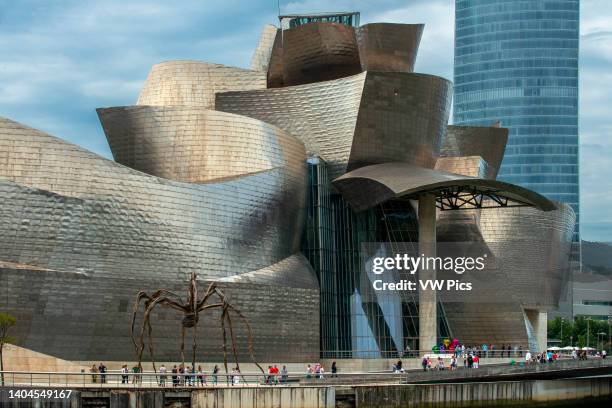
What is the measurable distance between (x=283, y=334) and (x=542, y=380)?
39.8 ft

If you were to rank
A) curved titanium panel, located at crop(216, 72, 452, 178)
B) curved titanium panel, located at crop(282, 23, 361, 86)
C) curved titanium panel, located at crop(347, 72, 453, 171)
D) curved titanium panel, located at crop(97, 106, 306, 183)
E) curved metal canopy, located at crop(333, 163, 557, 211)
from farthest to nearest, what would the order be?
curved titanium panel, located at crop(282, 23, 361, 86), curved titanium panel, located at crop(216, 72, 452, 178), curved titanium panel, located at crop(347, 72, 453, 171), curved metal canopy, located at crop(333, 163, 557, 211), curved titanium panel, located at crop(97, 106, 306, 183)

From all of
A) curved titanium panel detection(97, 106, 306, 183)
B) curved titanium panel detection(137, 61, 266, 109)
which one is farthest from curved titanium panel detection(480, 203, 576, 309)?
curved titanium panel detection(97, 106, 306, 183)

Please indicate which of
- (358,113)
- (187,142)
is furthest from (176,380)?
(358,113)

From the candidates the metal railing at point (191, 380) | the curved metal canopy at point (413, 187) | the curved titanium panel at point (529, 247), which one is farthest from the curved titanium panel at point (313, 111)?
the metal railing at point (191, 380)

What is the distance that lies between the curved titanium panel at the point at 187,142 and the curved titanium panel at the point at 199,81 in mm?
8578

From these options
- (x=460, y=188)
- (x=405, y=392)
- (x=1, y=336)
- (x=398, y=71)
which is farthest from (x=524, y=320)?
(x=1, y=336)

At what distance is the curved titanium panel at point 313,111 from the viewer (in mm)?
54031

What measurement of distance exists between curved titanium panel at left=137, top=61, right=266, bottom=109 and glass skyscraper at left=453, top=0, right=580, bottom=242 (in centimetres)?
10596

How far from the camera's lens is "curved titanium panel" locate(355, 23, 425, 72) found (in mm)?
55219

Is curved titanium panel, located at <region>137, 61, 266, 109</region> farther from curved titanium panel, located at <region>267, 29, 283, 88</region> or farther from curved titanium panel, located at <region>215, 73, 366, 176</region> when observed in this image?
curved titanium panel, located at <region>215, 73, 366, 176</region>

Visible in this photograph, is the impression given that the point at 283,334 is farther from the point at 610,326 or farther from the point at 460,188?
the point at 610,326

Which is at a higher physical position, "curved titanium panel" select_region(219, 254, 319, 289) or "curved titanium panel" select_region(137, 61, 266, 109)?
"curved titanium panel" select_region(137, 61, 266, 109)

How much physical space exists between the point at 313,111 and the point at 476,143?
14.0 m

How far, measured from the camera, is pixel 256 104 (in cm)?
5528
